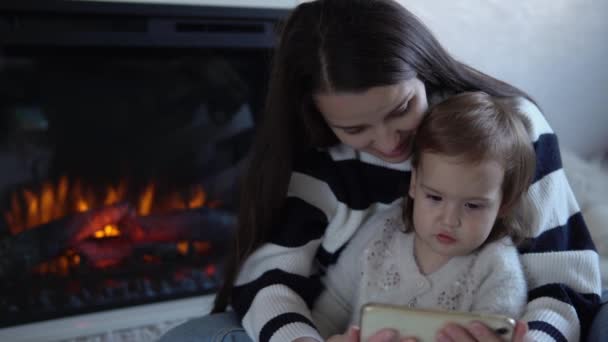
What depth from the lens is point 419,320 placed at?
33.0 inches

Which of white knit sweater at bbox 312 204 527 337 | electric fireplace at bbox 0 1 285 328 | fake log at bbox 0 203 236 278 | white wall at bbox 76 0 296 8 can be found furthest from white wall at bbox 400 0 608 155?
white knit sweater at bbox 312 204 527 337

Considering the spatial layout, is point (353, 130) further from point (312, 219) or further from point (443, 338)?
point (443, 338)

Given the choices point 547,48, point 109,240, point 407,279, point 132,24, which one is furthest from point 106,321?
point 547,48

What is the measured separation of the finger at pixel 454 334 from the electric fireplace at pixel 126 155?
1.00m

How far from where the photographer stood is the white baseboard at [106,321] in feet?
5.53

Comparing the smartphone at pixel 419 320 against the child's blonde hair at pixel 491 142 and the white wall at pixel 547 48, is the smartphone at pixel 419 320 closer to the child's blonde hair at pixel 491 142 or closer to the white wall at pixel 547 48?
the child's blonde hair at pixel 491 142

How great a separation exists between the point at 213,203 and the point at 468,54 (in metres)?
0.79

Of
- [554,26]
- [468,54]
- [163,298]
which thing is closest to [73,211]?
[163,298]

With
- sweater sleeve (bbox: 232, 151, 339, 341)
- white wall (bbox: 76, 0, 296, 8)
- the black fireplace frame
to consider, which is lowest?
sweater sleeve (bbox: 232, 151, 339, 341)

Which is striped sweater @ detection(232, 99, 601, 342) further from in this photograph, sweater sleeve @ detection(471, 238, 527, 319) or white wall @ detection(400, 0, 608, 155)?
white wall @ detection(400, 0, 608, 155)

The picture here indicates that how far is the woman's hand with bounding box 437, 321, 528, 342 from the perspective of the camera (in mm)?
823

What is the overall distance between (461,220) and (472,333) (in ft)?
0.54

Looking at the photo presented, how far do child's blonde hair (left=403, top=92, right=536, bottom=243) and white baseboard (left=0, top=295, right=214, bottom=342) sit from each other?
99cm

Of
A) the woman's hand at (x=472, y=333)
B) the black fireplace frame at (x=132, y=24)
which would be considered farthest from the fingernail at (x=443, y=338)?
the black fireplace frame at (x=132, y=24)
